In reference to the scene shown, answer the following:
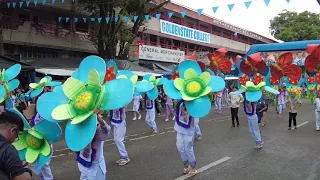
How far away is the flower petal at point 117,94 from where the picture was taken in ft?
9.90

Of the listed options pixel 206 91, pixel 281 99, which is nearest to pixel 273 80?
pixel 281 99

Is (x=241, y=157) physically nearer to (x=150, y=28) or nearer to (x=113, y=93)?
(x=113, y=93)

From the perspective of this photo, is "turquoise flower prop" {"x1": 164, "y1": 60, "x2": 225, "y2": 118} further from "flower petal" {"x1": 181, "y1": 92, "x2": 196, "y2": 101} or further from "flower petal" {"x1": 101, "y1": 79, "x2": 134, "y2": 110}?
"flower petal" {"x1": 101, "y1": 79, "x2": 134, "y2": 110}

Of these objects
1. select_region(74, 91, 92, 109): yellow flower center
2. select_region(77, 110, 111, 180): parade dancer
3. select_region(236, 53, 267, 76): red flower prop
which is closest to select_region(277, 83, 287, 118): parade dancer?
select_region(236, 53, 267, 76): red flower prop

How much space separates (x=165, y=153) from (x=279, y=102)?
912cm

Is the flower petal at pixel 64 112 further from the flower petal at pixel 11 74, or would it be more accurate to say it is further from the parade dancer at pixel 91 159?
the flower petal at pixel 11 74

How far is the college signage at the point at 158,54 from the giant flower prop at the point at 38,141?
57.1 feet

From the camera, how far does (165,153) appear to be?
295 inches

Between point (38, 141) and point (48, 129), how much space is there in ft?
0.61

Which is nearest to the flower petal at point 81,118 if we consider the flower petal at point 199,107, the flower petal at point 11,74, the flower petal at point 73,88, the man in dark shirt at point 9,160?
the flower petal at point 73,88

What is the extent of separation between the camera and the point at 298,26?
3881 centimetres

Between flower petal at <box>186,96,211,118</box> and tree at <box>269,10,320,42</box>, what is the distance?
37053 millimetres

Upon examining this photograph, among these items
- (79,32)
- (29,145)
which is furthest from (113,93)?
(79,32)

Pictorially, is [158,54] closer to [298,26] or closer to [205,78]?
[205,78]
